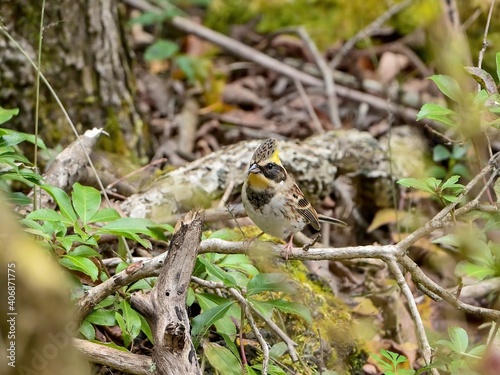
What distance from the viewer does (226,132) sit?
737 cm

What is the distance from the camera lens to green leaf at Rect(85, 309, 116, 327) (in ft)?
11.3

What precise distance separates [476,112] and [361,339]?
6.24 ft

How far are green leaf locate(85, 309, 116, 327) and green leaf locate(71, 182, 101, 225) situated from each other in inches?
17.2

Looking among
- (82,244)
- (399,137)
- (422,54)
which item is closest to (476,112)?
(82,244)

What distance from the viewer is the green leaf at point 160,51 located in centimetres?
746

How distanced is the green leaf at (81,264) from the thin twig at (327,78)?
14.0 ft

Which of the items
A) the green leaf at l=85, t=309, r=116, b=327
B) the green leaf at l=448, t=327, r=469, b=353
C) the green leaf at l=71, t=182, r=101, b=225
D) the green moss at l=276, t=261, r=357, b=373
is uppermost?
the green leaf at l=71, t=182, r=101, b=225

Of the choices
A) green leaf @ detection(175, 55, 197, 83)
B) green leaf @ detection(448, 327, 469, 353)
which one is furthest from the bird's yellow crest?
green leaf @ detection(175, 55, 197, 83)

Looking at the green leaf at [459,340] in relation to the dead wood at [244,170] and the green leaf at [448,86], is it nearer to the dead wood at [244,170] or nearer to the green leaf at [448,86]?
the green leaf at [448,86]

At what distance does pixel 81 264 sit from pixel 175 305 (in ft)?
1.57

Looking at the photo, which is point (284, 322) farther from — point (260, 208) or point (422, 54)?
point (422, 54)

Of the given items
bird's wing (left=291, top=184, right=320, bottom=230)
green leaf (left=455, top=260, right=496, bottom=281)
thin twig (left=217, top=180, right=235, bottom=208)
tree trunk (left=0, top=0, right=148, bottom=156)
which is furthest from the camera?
tree trunk (left=0, top=0, right=148, bottom=156)

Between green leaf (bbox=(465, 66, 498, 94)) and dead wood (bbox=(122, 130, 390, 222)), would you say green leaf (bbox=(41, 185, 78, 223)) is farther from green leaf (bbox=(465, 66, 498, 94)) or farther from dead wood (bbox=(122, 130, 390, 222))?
green leaf (bbox=(465, 66, 498, 94))

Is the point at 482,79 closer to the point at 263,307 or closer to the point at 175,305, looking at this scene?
the point at 263,307
